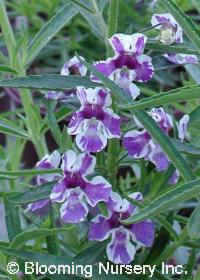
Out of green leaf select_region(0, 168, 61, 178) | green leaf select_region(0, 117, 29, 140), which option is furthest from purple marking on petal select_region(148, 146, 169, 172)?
green leaf select_region(0, 117, 29, 140)

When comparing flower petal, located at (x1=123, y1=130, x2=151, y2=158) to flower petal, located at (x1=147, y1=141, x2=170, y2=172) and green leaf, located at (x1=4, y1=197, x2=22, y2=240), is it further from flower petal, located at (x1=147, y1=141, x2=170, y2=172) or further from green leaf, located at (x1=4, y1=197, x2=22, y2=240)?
green leaf, located at (x1=4, y1=197, x2=22, y2=240)

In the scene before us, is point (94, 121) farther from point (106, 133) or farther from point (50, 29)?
point (50, 29)

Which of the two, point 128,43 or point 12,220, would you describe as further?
point 12,220

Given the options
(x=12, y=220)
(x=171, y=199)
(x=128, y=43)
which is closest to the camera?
(x=171, y=199)

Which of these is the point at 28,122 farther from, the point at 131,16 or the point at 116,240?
the point at 131,16

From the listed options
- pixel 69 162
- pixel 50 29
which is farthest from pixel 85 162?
pixel 50 29

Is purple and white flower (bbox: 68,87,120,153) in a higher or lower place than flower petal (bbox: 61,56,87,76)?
lower
